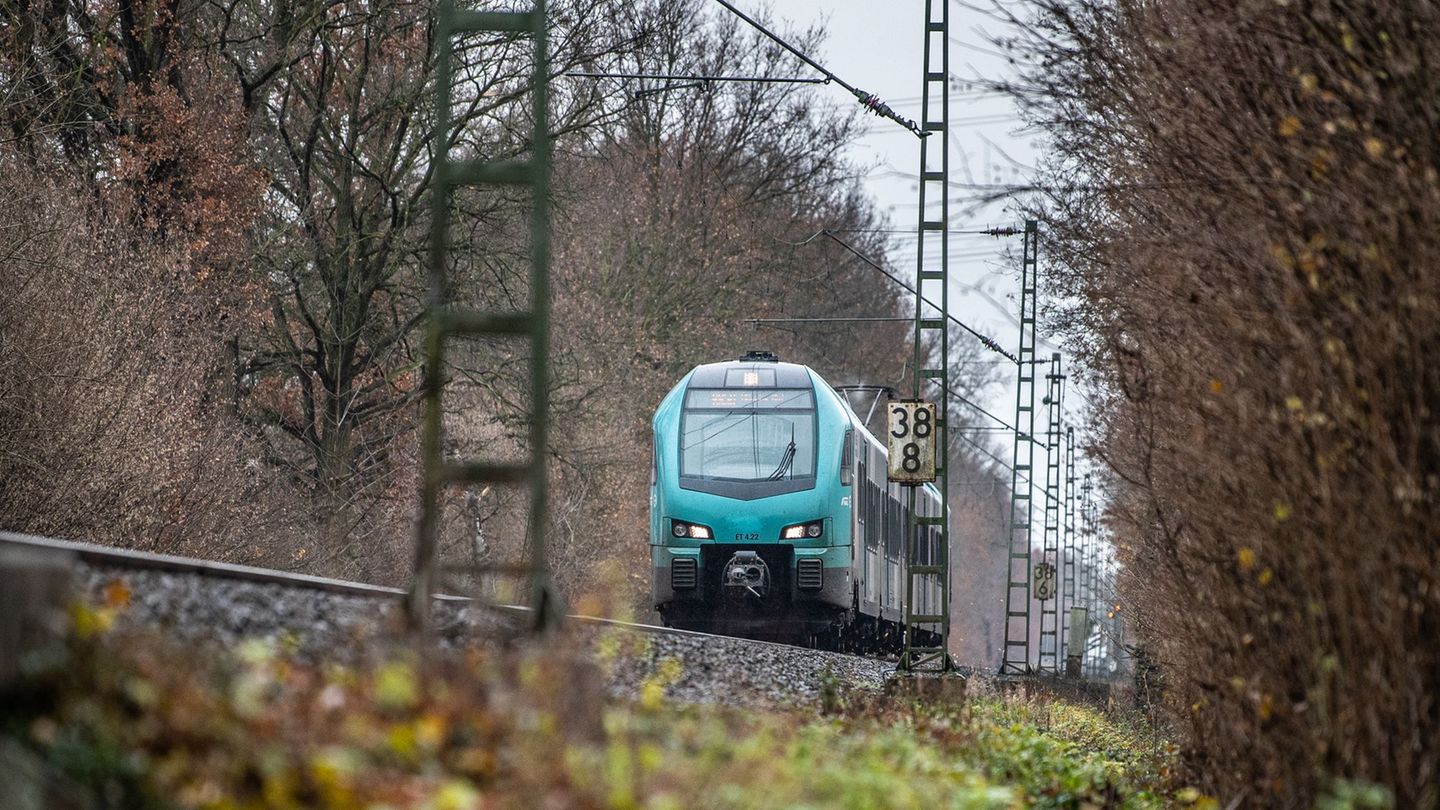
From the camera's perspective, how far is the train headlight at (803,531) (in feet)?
63.9

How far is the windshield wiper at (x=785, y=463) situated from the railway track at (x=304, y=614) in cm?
743

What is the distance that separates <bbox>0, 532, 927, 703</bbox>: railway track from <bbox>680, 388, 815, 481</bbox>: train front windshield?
7436mm

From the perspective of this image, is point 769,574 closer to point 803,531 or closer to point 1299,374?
point 803,531

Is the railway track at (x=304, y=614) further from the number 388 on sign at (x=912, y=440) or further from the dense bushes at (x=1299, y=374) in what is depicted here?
the dense bushes at (x=1299, y=374)

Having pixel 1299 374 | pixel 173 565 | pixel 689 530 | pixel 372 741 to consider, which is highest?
pixel 1299 374

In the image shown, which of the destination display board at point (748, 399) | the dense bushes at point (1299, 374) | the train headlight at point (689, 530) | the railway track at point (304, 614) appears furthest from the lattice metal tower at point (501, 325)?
the destination display board at point (748, 399)

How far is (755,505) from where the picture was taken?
19500 millimetres

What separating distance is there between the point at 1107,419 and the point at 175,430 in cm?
916

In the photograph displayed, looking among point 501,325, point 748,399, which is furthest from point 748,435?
point 501,325

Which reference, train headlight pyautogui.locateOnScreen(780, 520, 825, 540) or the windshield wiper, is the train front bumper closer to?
train headlight pyautogui.locateOnScreen(780, 520, 825, 540)

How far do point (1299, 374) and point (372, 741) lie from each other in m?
3.30

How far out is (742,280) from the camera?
3616 cm

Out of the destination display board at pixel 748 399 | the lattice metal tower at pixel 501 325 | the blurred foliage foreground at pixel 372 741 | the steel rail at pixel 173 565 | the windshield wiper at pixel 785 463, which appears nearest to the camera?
the blurred foliage foreground at pixel 372 741

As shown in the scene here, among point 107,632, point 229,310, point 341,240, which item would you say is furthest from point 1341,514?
point 341,240
